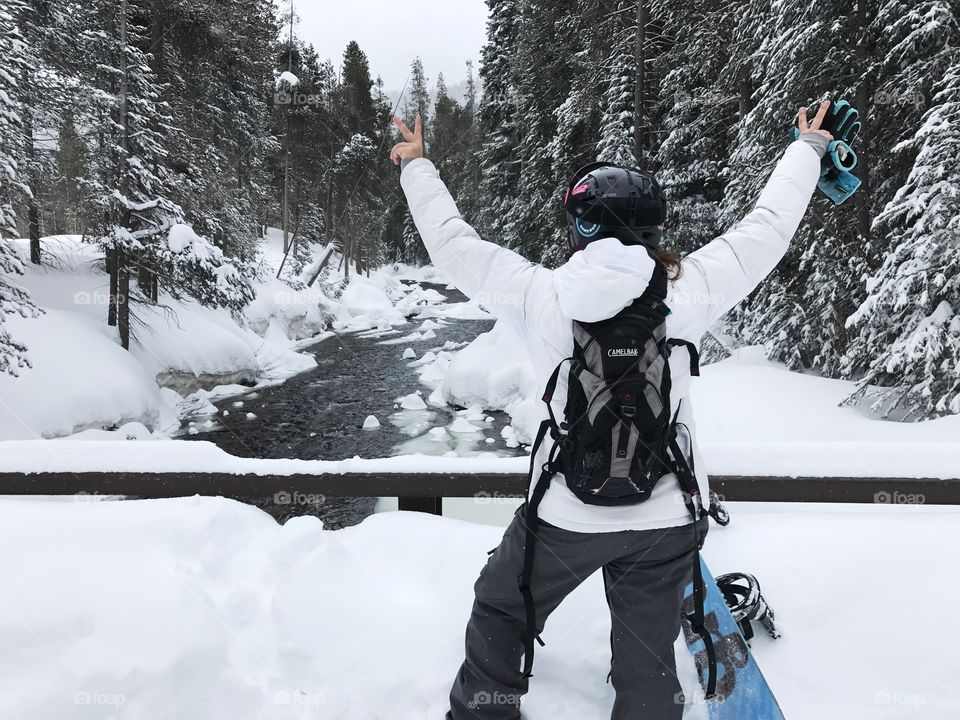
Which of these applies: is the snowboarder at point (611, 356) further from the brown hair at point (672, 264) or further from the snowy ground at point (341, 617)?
the snowy ground at point (341, 617)

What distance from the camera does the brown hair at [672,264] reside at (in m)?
1.92

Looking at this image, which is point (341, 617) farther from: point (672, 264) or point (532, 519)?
point (672, 264)

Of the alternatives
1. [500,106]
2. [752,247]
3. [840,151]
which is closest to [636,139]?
[840,151]

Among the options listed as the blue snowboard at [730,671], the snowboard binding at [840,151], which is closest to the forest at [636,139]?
the snowboard binding at [840,151]

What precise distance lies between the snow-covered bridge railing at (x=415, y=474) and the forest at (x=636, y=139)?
2972 mm

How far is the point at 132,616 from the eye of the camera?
2463 mm

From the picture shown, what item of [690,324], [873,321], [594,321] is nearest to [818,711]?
[690,324]

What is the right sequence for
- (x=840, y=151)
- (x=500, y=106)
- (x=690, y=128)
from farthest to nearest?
1. (x=500, y=106)
2. (x=690, y=128)
3. (x=840, y=151)

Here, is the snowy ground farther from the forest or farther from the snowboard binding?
the forest

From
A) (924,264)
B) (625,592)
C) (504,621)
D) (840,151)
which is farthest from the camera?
(924,264)

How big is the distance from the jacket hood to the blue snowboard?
1.65 m

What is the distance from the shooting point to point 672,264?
1931 mm

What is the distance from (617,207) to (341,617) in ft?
7.33

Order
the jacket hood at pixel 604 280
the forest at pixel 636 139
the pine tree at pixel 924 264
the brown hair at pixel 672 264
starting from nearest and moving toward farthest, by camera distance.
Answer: the jacket hood at pixel 604 280 → the brown hair at pixel 672 264 → the pine tree at pixel 924 264 → the forest at pixel 636 139
